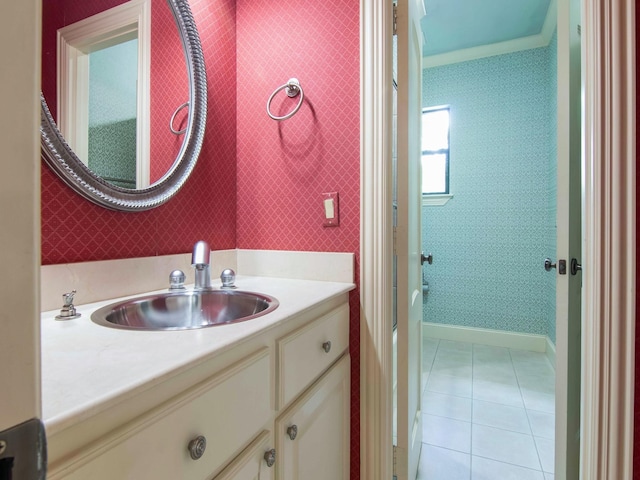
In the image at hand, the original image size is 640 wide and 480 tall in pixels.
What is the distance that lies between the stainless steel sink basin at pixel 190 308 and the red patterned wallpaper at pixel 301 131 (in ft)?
1.20

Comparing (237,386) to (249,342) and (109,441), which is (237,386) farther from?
(109,441)

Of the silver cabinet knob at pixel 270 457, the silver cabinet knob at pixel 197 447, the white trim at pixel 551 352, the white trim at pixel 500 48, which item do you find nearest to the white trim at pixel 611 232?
the silver cabinet knob at pixel 270 457

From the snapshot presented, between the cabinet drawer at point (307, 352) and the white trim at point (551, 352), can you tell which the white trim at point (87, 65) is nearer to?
the cabinet drawer at point (307, 352)

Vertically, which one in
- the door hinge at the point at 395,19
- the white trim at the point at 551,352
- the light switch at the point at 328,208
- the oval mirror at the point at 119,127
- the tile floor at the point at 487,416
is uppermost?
the door hinge at the point at 395,19

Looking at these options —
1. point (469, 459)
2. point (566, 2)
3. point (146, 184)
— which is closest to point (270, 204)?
point (146, 184)

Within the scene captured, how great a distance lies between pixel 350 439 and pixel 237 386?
790 mm

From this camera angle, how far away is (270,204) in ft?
4.74

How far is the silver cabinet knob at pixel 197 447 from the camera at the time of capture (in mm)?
550

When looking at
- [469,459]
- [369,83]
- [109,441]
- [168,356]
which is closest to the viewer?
[109,441]

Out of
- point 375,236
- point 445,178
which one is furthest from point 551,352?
point 375,236

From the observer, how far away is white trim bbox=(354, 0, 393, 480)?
4.00 feet

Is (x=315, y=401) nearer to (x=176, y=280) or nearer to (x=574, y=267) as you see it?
(x=176, y=280)

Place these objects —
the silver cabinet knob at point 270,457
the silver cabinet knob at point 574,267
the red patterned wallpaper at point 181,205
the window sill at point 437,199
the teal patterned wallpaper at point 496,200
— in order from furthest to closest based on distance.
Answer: the window sill at point 437,199 → the teal patterned wallpaper at point 496,200 → the silver cabinet knob at point 574,267 → the red patterned wallpaper at point 181,205 → the silver cabinet knob at point 270,457

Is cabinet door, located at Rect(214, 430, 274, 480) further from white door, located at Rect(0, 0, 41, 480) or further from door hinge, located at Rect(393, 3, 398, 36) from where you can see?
door hinge, located at Rect(393, 3, 398, 36)
